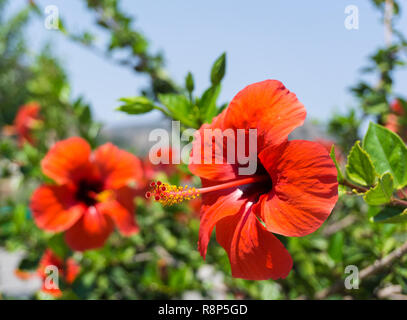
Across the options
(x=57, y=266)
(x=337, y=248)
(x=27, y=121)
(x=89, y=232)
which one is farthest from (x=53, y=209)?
(x=27, y=121)

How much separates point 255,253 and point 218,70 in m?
0.39

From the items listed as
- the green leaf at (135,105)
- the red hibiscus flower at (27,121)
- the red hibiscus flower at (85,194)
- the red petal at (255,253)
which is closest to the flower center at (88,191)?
the red hibiscus flower at (85,194)

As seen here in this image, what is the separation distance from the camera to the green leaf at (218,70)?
72 centimetres

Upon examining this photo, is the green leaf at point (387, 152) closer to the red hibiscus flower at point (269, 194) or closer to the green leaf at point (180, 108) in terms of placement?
the red hibiscus flower at point (269, 194)

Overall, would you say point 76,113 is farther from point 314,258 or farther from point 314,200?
point 314,200

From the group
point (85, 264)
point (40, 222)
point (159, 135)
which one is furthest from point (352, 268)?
point (85, 264)

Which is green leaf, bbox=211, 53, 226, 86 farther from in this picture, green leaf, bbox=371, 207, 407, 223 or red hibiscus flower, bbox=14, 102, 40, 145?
red hibiscus flower, bbox=14, 102, 40, 145

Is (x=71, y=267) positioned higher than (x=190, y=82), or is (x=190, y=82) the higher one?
(x=190, y=82)

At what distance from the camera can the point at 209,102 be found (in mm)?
756

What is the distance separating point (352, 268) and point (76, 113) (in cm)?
131

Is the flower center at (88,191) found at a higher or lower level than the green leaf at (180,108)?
lower

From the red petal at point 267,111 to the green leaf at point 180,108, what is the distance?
22 centimetres

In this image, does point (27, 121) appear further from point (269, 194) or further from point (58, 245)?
point (269, 194)
